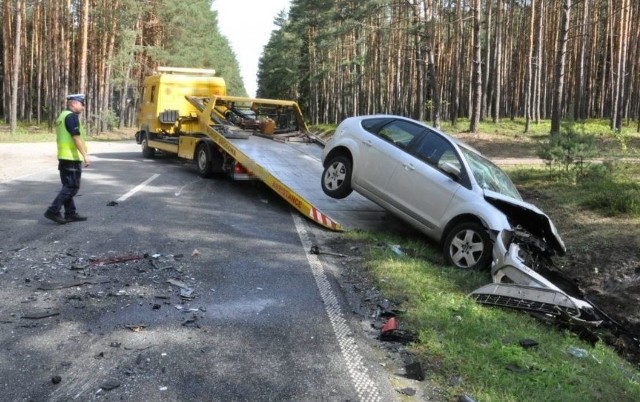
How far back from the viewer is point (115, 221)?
8047 millimetres

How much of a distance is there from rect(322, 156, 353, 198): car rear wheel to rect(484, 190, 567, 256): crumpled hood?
2.73m

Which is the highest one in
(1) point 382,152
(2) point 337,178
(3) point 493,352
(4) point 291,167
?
(1) point 382,152

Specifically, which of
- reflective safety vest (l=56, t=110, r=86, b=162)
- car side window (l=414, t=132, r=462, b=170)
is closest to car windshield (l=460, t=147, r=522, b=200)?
car side window (l=414, t=132, r=462, b=170)

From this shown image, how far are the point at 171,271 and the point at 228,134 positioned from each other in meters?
6.65

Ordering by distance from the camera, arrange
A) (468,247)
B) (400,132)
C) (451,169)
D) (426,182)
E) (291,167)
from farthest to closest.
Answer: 1. (291,167)
2. (400,132)
3. (426,182)
4. (451,169)
5. (468,247)

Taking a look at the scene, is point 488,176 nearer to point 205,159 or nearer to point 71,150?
point 71,150

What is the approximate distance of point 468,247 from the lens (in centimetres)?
716

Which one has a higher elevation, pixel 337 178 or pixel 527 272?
pixel 337 178

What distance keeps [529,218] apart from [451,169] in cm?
124

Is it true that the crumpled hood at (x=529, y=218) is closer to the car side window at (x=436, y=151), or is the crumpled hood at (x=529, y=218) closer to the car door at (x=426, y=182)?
the car door at (x=426, y=182)

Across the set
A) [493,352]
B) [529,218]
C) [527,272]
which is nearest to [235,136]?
[529,218]

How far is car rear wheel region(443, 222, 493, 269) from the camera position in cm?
692

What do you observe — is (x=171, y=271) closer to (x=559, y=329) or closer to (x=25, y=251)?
(x=25, y=251)

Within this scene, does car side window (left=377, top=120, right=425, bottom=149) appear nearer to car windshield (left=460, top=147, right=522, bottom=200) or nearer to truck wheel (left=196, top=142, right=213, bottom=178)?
car windshield (left=460, top=147, right=522, bottom=200)
